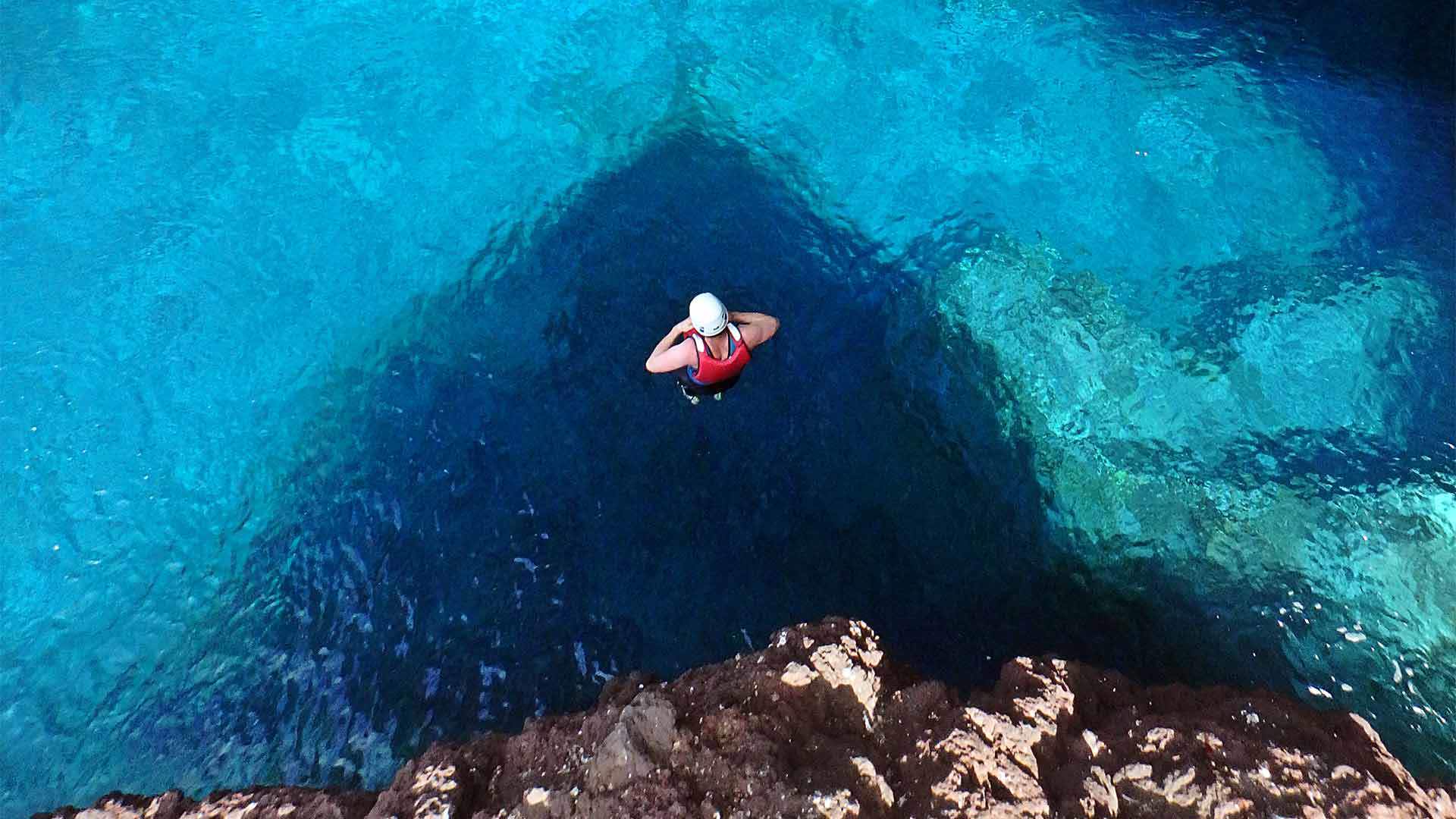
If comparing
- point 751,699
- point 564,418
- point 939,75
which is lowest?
point 564,418

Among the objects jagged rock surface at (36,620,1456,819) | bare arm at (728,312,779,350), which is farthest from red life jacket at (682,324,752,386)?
jagged rock surface at (36,620,1456,819)

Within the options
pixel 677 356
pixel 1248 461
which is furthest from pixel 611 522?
pixel 1248 461

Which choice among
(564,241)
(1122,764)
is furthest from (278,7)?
(1122,764)

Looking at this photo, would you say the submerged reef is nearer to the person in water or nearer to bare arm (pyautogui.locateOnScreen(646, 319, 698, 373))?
the person in water

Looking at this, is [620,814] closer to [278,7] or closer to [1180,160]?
[1180,160]

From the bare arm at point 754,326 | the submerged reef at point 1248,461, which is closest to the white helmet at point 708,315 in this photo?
the bare arm at point 754,326

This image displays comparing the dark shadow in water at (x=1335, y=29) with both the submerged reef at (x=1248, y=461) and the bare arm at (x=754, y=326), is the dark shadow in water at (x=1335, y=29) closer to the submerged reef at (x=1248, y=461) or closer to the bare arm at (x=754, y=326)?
the submerged reef at (x=1248, y=461)

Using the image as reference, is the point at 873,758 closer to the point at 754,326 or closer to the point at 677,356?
the point at 677,356
